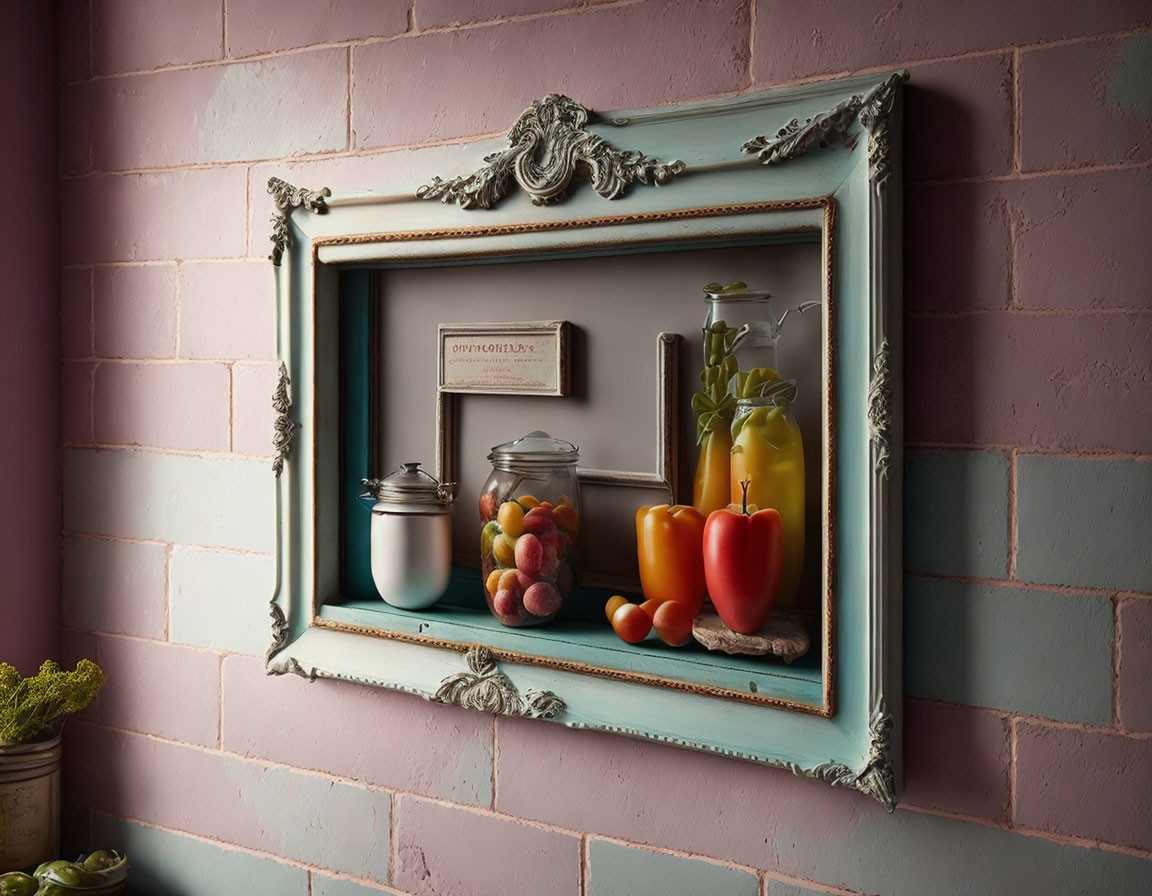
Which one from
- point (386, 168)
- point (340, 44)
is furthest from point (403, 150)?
point (340, 44)

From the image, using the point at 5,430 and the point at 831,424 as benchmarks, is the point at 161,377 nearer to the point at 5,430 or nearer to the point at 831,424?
the point at 5,430

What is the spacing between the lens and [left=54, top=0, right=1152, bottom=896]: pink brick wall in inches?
38.4

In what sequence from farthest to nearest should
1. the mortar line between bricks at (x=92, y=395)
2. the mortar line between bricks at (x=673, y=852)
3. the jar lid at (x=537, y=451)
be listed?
the mortar line between bricks at (x=92, y=395) < the jar lid at (x=537, y=451) < the mortar line between bricks at (x=673, y=852)

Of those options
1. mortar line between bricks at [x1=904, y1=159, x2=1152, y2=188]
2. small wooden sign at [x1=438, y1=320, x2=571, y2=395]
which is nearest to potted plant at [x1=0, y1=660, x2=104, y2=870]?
small wooden sign at [x1=438, y1=320, x2=571, y2=395]

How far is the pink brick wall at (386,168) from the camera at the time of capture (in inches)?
38.4

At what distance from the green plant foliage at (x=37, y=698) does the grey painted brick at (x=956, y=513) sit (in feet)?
3.82

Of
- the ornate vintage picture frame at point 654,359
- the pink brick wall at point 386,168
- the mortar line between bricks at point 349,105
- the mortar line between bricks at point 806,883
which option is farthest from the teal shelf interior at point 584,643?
the mortar line between bricks at point 349,105

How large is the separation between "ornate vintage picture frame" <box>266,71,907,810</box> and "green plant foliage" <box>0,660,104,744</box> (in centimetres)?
30

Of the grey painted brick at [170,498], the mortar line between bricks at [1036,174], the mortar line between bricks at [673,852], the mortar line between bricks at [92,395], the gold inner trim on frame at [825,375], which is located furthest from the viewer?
the mortar line between bricks at [92,395]

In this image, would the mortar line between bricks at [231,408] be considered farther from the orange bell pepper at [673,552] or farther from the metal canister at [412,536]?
the orange bell pepper at [673,552]

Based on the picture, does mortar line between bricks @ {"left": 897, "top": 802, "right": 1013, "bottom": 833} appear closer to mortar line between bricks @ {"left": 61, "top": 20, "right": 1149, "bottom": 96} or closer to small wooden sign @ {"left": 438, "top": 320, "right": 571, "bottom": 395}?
small wooden sign @ {"left": 438, "top": 320, "right": 571, "bottom": 395}

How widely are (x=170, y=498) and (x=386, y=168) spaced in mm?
618

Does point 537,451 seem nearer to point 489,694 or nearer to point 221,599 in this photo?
point 489,694

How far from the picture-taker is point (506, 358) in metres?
1.32
